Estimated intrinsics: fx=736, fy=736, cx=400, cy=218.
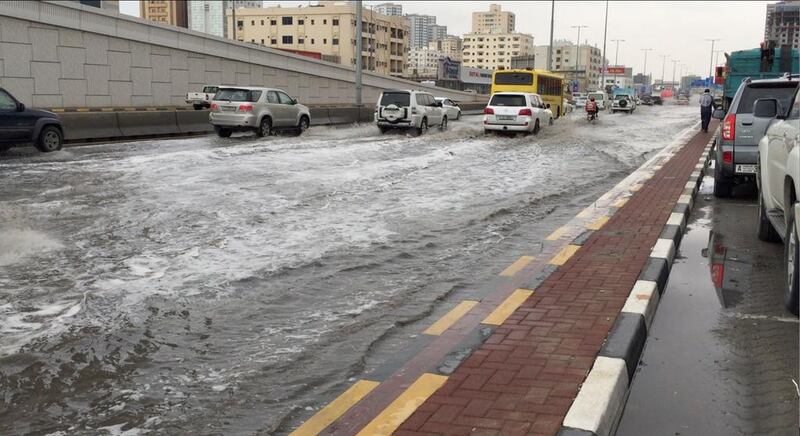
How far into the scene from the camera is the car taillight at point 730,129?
1061 centimetres

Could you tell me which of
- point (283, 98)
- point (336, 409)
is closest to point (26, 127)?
point (283, 98)

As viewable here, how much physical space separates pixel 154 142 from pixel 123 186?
995 cm

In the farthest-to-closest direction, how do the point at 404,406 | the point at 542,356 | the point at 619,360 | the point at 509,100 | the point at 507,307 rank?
the point at 509,100 → the point at 507,307 → the point at 542,356 → the point at 619,360 → the point at 404,406

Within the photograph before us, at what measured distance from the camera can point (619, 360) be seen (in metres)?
4.20

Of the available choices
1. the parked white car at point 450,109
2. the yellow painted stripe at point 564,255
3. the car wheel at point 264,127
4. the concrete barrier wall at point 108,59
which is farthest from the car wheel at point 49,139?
the parked white car at point 450,109

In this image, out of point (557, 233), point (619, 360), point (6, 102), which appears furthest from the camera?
point (6, 102)

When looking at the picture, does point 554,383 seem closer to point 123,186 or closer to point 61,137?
point 123,186

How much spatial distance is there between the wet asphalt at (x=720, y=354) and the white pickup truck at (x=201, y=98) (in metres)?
28.8

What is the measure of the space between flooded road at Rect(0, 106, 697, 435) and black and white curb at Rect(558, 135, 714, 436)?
1.30 metres

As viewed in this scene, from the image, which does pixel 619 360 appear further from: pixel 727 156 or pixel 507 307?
pixel 727 156

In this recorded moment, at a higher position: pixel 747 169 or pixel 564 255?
pixel 747 169

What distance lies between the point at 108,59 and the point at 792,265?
29735 mm

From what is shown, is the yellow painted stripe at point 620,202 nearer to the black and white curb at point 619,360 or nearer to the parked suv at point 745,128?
the parked suv at point 745,128

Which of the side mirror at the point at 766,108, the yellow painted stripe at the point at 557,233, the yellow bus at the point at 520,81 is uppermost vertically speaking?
the yellow bus at the point at 520,81
